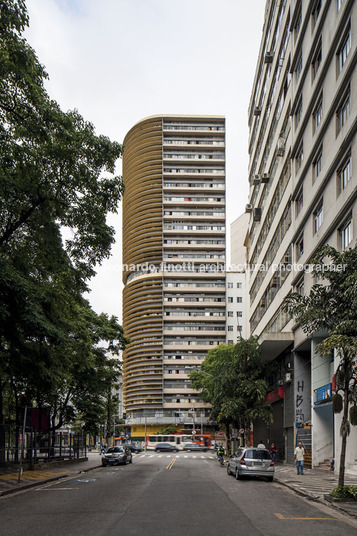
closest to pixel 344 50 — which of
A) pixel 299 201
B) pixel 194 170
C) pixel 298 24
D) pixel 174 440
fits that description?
pixel 299 201

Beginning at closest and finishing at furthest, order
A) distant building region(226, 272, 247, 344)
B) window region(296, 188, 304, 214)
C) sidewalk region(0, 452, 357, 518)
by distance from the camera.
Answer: sidewalk region(0, 452, 357, 518)
window region(296, 188, 304, 214)
distant building region(226, 272, 247, 344)

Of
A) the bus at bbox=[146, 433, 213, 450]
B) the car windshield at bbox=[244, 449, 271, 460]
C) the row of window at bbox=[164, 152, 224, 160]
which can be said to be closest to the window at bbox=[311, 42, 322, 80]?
the car windshield at bbox=[244, 449, 271, 460]

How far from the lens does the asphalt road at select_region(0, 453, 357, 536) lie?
413 inches

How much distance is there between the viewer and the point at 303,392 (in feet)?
109

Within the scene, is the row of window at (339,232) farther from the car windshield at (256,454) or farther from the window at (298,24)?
the window at (298,24)

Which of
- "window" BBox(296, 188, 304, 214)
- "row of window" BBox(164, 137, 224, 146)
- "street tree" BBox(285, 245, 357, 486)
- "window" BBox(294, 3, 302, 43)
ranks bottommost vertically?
"street tree" BBox(285, 245, 357, 486)

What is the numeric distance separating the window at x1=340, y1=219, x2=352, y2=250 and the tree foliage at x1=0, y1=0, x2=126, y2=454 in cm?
1006

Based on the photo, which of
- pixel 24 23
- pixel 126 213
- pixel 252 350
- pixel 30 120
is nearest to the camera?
pixel 24 23

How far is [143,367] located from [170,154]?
146 ft

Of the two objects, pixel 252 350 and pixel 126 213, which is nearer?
pixel 252 350

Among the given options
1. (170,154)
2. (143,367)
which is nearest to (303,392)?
(143,367)

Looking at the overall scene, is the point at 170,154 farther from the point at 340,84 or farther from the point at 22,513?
the point at 22,513

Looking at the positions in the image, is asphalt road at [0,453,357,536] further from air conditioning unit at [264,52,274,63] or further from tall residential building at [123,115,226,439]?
tall residential building at [123,115,226,439]

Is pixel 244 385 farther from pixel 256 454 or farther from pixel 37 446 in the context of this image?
Answer: pixel 256 454
